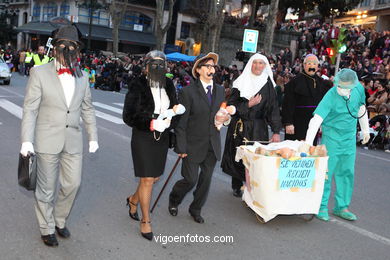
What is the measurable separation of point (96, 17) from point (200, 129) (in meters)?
46.6

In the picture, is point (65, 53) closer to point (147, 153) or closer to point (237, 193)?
point (147, 153)

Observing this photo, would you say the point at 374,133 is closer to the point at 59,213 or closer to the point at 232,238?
the point at 232,238

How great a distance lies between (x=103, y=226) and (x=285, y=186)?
1.97 meters

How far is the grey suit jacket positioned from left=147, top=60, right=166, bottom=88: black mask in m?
0.64

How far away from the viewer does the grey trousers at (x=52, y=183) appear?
3.91 m

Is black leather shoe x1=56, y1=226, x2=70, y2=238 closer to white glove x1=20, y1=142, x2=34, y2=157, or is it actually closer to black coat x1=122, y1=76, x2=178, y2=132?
white glove x1=20, y1=142, x2=34, y2=157

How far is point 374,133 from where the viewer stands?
1225 cm

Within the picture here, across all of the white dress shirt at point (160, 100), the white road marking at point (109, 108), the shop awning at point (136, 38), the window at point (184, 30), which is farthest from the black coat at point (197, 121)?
the window at point (184, 30)

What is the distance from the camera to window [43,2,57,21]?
164 ft

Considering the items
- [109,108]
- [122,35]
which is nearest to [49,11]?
[122,35]

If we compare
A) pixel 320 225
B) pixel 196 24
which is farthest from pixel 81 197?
pixel 196 24

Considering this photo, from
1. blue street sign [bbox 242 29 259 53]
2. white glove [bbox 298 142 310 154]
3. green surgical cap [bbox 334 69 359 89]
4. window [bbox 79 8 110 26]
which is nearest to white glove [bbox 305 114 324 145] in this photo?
white glove [bbox 298 142 310 154]

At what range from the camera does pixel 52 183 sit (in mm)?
3936

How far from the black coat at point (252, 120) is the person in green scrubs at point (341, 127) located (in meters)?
0.59
